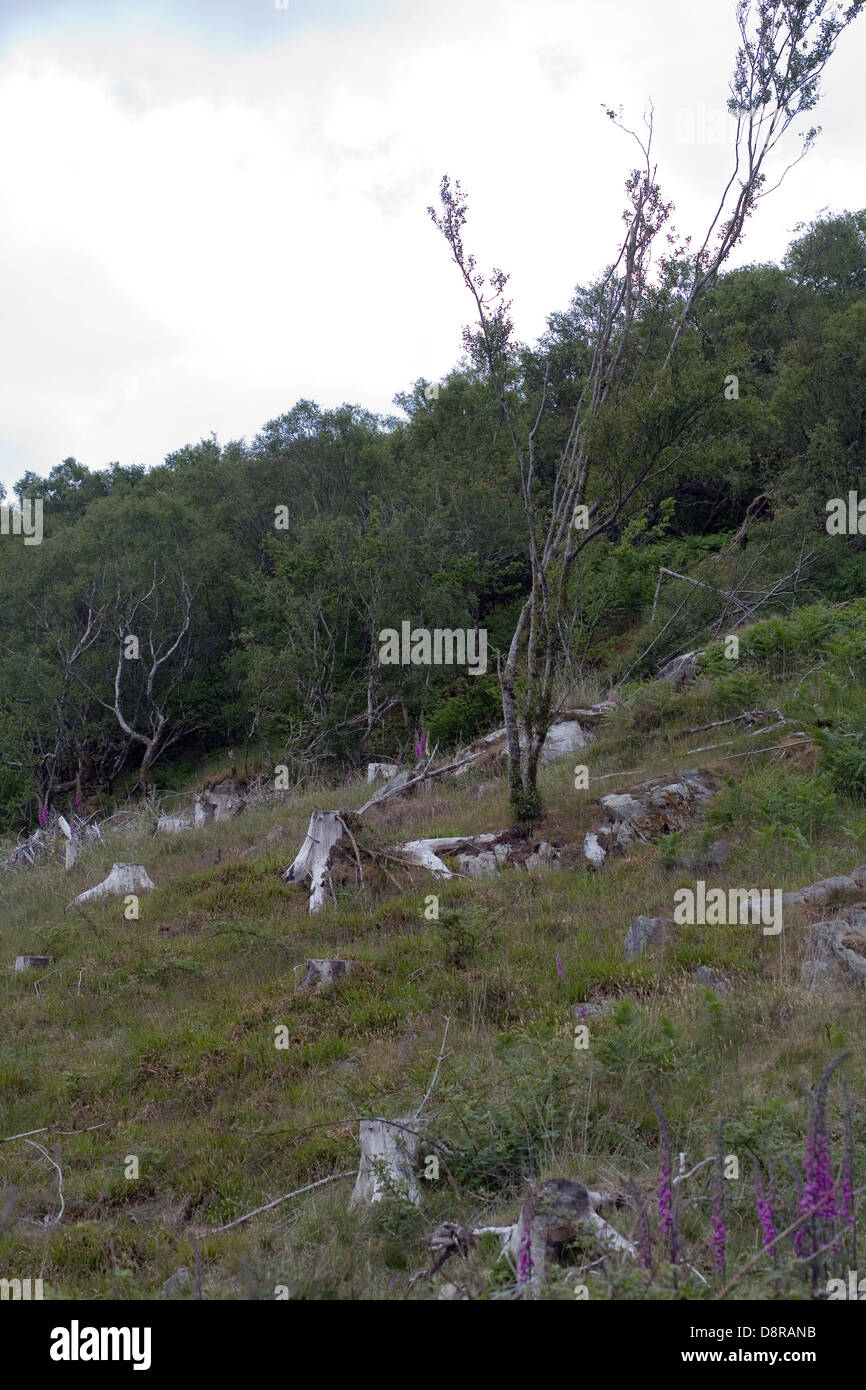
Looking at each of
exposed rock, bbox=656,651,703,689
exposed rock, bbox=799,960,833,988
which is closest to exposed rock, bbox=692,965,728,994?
exposed rock, bbox=799,960,833,988

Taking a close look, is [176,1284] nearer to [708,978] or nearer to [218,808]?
[708,978]

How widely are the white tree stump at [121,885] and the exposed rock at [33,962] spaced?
5.68 feet

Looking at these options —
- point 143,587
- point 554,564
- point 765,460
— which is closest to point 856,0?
point 554,564

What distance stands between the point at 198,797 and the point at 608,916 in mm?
10381

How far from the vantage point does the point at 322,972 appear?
8273 mm

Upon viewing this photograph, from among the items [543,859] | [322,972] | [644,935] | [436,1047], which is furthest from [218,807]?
[436,1047]

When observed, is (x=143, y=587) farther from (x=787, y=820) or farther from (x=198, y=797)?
(x=787, y=820)

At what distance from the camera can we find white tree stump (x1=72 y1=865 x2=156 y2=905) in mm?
11602

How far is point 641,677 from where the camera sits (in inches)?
695

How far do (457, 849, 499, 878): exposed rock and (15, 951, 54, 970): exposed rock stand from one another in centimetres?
387

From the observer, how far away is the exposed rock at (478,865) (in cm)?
1048

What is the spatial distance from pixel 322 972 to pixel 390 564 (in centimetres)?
1907

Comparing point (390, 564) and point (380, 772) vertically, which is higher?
point (390, 564)

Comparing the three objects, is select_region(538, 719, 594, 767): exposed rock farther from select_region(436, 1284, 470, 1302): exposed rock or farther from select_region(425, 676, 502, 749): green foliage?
select_region(436, 1284, 470, 1302): exposed rock
